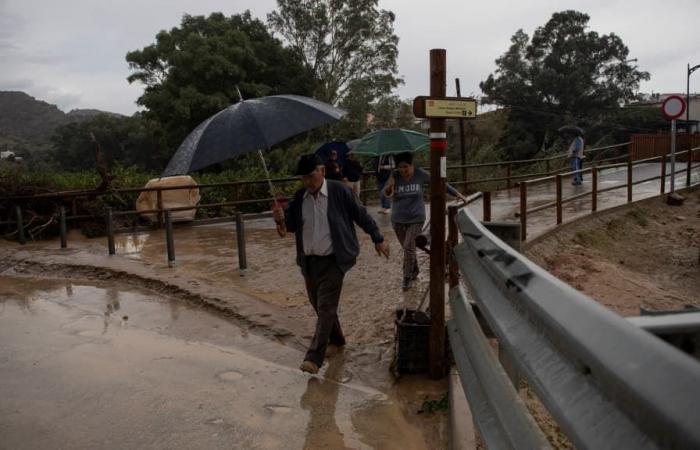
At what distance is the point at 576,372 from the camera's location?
3.11ft

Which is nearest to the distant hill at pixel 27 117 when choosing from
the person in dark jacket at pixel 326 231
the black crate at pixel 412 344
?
the person in dark jacket at pixel 326 231

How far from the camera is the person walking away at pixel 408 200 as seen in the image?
621 cm

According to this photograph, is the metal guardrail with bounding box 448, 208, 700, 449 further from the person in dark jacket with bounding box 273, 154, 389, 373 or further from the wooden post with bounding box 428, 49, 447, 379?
the person in dark jacket with bounding box 273, 154, 389, 373

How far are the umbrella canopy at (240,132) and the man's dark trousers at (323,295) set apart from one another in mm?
1038

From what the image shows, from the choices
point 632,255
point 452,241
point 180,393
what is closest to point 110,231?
point 180,393

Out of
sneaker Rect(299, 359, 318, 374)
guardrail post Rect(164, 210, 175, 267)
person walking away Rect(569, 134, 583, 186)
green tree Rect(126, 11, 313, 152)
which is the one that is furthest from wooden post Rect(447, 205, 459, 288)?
green tree Rect(126, 11, 313, 152)

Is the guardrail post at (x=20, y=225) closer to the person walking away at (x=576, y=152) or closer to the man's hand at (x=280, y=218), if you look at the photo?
the man's hand at (x=280, y=218)

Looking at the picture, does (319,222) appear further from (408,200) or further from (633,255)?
(633,255)

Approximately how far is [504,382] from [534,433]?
13.9 inches

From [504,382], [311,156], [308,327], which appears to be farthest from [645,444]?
[308,327]

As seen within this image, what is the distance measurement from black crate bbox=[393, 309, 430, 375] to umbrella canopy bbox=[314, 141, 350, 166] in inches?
190

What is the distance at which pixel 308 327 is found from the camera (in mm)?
5535

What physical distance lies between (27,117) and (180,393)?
10074cm

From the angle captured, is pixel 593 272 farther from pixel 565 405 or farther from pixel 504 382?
pixel 565 405
